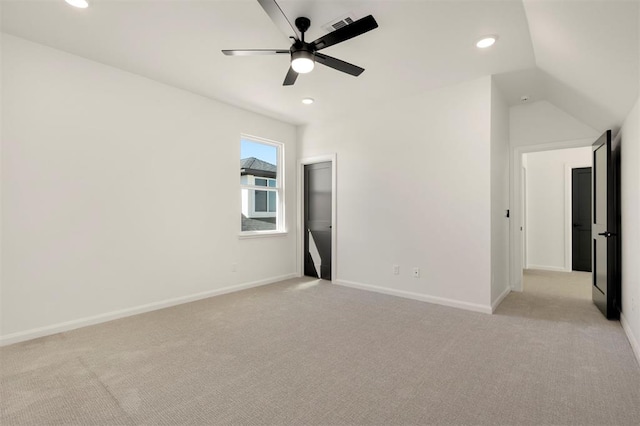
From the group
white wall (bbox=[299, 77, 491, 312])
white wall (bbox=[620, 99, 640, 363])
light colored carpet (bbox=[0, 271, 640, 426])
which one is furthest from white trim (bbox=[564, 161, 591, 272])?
white wall (bbox=[299, 77, 491, 312])

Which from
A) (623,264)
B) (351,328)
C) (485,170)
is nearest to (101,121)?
(351,328)

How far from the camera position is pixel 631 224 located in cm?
270

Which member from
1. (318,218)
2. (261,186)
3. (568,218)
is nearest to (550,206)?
(568,218)

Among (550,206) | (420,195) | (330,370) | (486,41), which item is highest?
(486,41)

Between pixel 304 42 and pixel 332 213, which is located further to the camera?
pixel 332 213

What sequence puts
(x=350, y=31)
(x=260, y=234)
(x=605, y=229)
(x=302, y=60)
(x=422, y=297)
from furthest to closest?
(x=260, y=234)
(x=422, y=297)
(x=605, y=229)
(x=302, y=60)
(x=350, y=31)

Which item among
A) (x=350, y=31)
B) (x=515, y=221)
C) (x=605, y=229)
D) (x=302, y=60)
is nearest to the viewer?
(x=350, y=31)

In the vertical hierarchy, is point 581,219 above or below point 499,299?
above

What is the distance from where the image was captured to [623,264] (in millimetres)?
3088

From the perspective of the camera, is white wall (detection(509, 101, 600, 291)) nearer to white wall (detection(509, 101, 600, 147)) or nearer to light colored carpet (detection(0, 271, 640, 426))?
white wall (detection(509, 101, 600, 147))

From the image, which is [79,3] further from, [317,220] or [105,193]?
[317,220]

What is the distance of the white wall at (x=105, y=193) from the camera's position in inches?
111

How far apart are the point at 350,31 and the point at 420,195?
94.3 inches

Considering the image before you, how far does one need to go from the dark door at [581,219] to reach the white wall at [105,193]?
243 inches
